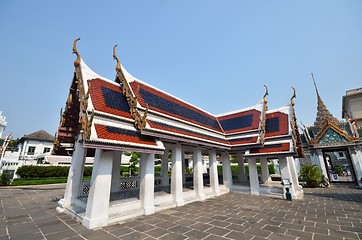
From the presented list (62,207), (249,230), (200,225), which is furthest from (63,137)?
(249,230)

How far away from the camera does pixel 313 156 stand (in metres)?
17.7

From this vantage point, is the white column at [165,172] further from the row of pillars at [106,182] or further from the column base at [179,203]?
the column base at [179,203]

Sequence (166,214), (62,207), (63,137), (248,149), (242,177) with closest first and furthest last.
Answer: (166,214) → (62,207) → (63,137) → (248,149) → (242,177)

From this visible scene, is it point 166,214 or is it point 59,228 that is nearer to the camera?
point 59,228

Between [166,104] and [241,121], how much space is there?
8.21 meters

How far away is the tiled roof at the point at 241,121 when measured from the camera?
14078mm

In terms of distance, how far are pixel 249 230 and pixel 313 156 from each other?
58.9 ft

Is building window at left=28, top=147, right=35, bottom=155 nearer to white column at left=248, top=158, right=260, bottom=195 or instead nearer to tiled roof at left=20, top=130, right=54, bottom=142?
tiled roof at left=20, top=130, right=54, bottom=142

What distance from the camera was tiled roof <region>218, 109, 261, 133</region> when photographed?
14078 mm

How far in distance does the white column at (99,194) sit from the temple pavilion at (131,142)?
3cm

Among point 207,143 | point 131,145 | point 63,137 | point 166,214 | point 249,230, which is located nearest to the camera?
point 249,230

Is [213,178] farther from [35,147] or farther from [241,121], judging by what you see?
[35,147]

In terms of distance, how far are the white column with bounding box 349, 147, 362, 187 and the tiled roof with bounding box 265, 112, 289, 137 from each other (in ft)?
30.4

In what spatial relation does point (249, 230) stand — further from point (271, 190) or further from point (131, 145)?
point (271, 190)
